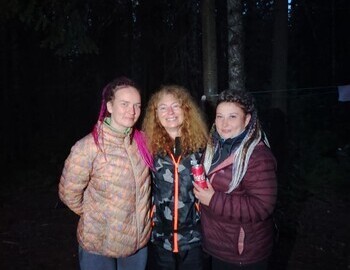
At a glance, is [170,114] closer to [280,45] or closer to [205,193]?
[205,193]

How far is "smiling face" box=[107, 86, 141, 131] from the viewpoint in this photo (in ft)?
9.47

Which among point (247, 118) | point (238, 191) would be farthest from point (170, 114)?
point (238, 191)

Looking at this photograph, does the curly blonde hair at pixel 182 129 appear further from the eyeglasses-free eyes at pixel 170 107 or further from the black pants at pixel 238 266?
the black pants at pixel 238 266

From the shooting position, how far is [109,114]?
3.11 m

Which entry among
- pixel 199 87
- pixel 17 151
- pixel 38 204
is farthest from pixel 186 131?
pixel 17 151

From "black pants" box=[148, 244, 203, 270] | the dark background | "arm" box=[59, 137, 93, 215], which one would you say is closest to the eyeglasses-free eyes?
"arm" box=[59, 137, 93, 215]

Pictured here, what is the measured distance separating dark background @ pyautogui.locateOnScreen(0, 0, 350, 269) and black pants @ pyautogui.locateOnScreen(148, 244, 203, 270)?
224 cm

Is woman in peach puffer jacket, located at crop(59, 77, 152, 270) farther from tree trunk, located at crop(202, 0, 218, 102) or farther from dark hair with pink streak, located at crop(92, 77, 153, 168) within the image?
tree trunk, located at crop(202, 0, 218, 102)

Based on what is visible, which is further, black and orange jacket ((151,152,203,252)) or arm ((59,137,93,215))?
black and orange jacket ((151,152,203,252))

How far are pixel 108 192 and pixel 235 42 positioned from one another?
2935 mm

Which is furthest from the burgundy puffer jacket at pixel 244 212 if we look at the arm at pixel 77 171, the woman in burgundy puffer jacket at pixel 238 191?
the arm at pixel 77 171

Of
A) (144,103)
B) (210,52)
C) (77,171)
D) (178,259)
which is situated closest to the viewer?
(77,171)

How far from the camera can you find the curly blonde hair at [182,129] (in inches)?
122

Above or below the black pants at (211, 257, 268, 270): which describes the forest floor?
below
